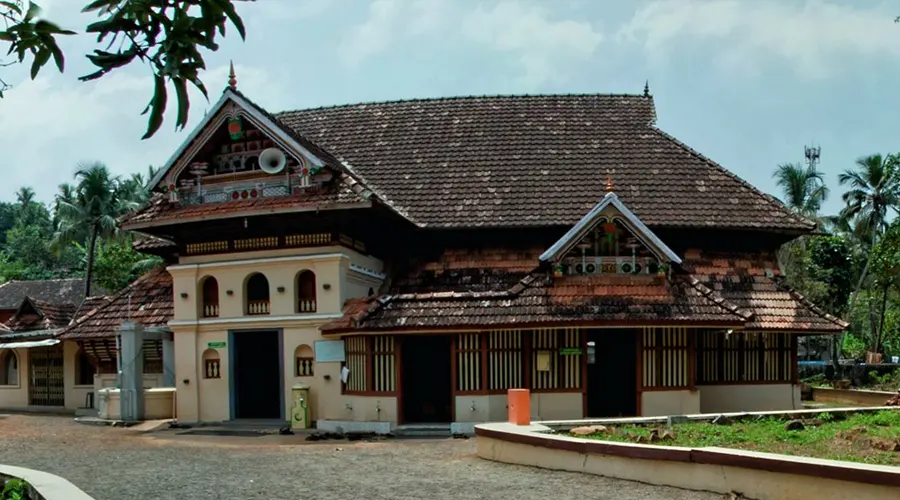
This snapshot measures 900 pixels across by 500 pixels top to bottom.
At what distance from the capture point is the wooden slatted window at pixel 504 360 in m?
A: 19.9

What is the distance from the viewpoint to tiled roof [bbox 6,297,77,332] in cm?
3228

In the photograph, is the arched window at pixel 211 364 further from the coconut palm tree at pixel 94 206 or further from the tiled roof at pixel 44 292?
the tiled roof at pixel 44 292

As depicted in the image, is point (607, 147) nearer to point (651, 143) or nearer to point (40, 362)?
point (651, 143)

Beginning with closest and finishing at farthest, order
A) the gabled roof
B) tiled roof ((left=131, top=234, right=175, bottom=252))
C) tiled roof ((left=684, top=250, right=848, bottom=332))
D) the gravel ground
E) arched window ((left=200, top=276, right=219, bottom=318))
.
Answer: the gravel ground, the gabled roof, tiled roof ((left=684, top=250, right=848, bottom=332)), arched window ((left=200, top=276, right=219, bottom=318)), tiled roof ((left=131, top=234, right=175, bottom=252))

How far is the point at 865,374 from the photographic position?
37500 mm

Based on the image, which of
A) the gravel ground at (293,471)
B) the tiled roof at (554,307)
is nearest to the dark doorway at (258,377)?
the tiled roof at (554,307)

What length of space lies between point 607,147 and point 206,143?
31.7 feet

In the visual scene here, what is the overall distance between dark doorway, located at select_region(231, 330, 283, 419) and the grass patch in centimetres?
999

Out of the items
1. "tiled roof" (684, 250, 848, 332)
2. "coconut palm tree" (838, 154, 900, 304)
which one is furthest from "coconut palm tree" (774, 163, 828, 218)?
"tiled roof" (684, 250, 848, 332)

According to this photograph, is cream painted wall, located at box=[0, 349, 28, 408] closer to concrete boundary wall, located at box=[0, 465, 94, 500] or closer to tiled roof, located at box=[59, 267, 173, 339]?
tiled roof, located at box=[59, 267, 173, 339]

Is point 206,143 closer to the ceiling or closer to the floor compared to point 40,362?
closer to the ceiling

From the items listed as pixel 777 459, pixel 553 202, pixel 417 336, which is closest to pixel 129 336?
pixel 417 336

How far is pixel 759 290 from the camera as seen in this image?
2248 centimetres

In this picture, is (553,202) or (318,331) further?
(553,202)
